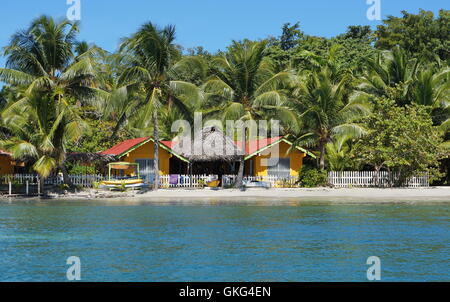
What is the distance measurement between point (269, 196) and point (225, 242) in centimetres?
1639

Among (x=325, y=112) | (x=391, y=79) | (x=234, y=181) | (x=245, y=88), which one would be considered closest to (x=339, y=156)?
(x=325, y=112)

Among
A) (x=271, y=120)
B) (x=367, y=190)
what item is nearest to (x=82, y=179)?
(x=271, y=120)

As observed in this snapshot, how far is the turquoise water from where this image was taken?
15.6m

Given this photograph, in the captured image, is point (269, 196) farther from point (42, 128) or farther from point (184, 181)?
point (42, 128)

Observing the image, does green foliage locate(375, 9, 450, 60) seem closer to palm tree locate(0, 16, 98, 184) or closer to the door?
the door

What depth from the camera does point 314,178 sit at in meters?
38.2

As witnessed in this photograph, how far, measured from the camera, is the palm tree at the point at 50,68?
3500 cm

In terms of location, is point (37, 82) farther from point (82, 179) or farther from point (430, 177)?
point (430, 177)

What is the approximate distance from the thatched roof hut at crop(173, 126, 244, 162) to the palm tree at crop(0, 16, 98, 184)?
641 centimetres

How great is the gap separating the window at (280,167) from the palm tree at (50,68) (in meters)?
11.7

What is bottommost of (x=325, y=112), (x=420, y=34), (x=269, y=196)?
(x=269, y=196)

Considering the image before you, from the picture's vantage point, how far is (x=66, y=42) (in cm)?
3600

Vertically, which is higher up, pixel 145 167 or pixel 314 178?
pixel 145 167

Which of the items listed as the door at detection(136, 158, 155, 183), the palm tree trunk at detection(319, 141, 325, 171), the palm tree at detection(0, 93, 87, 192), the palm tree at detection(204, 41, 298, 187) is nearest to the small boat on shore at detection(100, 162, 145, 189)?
the door at detection(136, 158, 155, 183)
